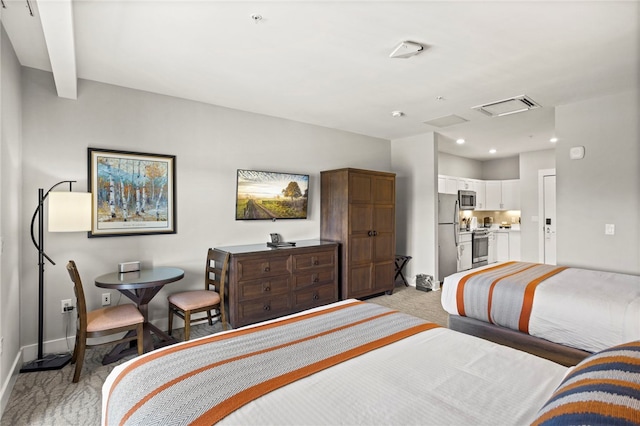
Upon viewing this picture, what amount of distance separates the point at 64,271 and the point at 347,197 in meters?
3.28

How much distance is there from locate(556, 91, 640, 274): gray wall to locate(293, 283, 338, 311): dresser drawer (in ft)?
9.53

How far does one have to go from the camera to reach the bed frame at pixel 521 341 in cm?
237

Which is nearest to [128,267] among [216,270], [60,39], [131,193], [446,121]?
[131,193]

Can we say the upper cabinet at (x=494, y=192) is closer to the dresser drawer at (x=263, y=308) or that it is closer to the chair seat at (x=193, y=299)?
the dresser drawer at (x=263, y=308)

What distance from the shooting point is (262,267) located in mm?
3713

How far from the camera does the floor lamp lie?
8.60ft

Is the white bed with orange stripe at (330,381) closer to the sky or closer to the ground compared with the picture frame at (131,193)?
closer to the ground

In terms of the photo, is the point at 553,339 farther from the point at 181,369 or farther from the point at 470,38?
the point at 181,369

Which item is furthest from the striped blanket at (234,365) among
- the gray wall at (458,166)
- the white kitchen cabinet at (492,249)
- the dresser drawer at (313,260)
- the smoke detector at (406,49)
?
the white kitchen cabinet at (492,249)

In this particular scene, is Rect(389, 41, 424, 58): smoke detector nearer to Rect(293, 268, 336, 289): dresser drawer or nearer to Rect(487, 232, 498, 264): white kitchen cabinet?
Rect(293, 268, 336, 289): dresser drawer

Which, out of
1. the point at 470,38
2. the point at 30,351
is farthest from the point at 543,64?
the point at 30,351

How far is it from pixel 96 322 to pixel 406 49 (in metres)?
3.31

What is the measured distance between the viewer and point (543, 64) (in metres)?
2.89

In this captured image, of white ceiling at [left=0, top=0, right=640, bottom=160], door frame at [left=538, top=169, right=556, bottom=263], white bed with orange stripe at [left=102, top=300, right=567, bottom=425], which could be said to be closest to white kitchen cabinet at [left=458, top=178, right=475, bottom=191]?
door frame at [left=538, top=169, right=556, bottom=263]
